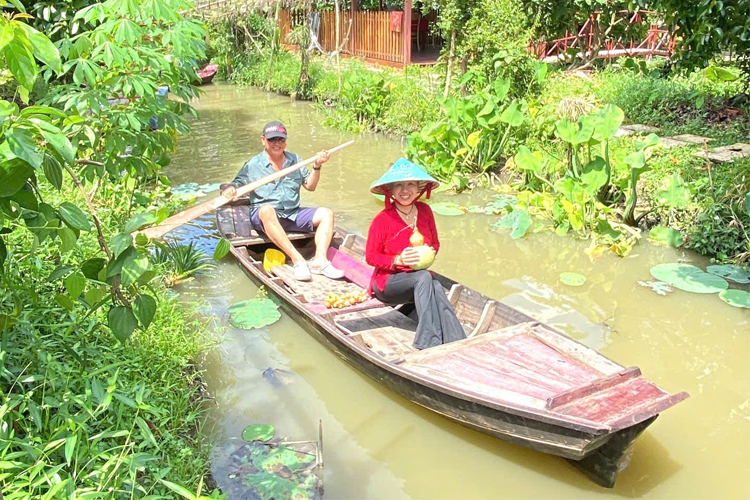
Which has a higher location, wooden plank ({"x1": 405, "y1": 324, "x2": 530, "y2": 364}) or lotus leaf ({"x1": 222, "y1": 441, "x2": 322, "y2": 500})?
wooden plank ({"x1": 405, "y1": 324, "x2": 530, "y2": 364})

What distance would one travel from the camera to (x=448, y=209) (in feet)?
25.0

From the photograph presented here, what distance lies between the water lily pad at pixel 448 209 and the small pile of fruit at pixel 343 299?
2719 millimetres

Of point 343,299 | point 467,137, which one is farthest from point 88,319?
point 467,137

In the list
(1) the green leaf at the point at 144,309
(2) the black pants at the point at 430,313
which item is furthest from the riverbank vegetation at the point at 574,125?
(1) the green leaf at the point at 144,309

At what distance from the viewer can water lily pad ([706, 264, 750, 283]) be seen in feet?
18.3

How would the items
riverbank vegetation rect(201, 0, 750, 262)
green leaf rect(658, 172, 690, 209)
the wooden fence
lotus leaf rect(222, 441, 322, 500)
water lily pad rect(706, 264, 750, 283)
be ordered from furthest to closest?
the wooden fence < riverbank vegetation rect(201, 0, 750, 262) < green leaf rect(658, 172, 690, 209) < water lily pad rect(706, 264, 750, 283) < lotus leaf rect(222, 441, 322, 500)

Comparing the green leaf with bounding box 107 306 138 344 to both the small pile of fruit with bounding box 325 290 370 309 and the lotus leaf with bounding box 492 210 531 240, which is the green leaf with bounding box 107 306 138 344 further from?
the lotus leaf with bounding box 492 210 531 240

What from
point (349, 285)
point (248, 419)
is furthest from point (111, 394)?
point (349, 285)

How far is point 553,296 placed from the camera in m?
5.72

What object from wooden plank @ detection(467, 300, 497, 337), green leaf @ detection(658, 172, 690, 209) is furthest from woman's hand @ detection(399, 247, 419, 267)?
green leaf @ detection(658, 172, 690, 209)

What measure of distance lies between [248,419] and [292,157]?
2811 millimetres

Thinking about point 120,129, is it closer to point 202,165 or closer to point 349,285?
point 349,285

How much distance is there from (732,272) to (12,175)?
5606mm

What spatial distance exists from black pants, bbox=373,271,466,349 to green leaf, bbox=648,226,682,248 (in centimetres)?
315
